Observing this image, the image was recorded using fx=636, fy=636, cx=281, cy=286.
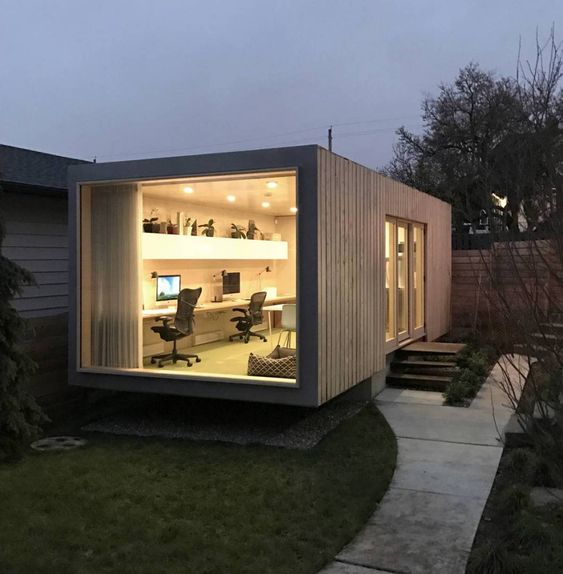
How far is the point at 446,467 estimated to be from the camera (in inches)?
213

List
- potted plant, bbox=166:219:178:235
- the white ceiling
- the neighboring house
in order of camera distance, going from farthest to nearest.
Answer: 1. potted plant, bbox=166:219:178:235
2. the neighboring house
3. the white ceiling

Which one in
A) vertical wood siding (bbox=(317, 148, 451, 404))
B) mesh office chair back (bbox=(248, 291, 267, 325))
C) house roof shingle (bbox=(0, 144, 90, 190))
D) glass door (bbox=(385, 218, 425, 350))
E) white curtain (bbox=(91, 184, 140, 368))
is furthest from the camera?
mesh office chair back (bbox=(248, 291, 267, 325))

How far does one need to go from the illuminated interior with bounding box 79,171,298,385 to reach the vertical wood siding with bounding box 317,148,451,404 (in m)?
0.42

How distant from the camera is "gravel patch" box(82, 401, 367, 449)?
20.7ft

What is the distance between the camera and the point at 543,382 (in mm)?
3170

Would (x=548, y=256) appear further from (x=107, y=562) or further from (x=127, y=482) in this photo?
(x=127, y=482)

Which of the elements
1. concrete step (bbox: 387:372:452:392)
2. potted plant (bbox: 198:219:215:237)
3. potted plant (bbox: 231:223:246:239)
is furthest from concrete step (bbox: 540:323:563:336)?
potted plant (bbox: 231:223:246:239)

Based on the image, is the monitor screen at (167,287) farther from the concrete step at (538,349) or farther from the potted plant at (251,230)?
the concrete step at (538,349)

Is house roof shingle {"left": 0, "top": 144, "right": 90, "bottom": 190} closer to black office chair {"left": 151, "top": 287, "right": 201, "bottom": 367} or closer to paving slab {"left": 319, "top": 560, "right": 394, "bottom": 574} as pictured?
black office chair {"left": 151, "top": 287, "right": 201, "bottom": 367}

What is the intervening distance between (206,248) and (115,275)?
2.64 metres

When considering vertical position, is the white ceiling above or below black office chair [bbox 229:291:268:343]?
above

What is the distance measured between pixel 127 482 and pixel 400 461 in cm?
233

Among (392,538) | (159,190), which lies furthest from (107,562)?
(159,190)

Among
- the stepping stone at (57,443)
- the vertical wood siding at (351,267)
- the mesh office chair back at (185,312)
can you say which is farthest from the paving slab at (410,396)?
the stepping stone at (57,443)
